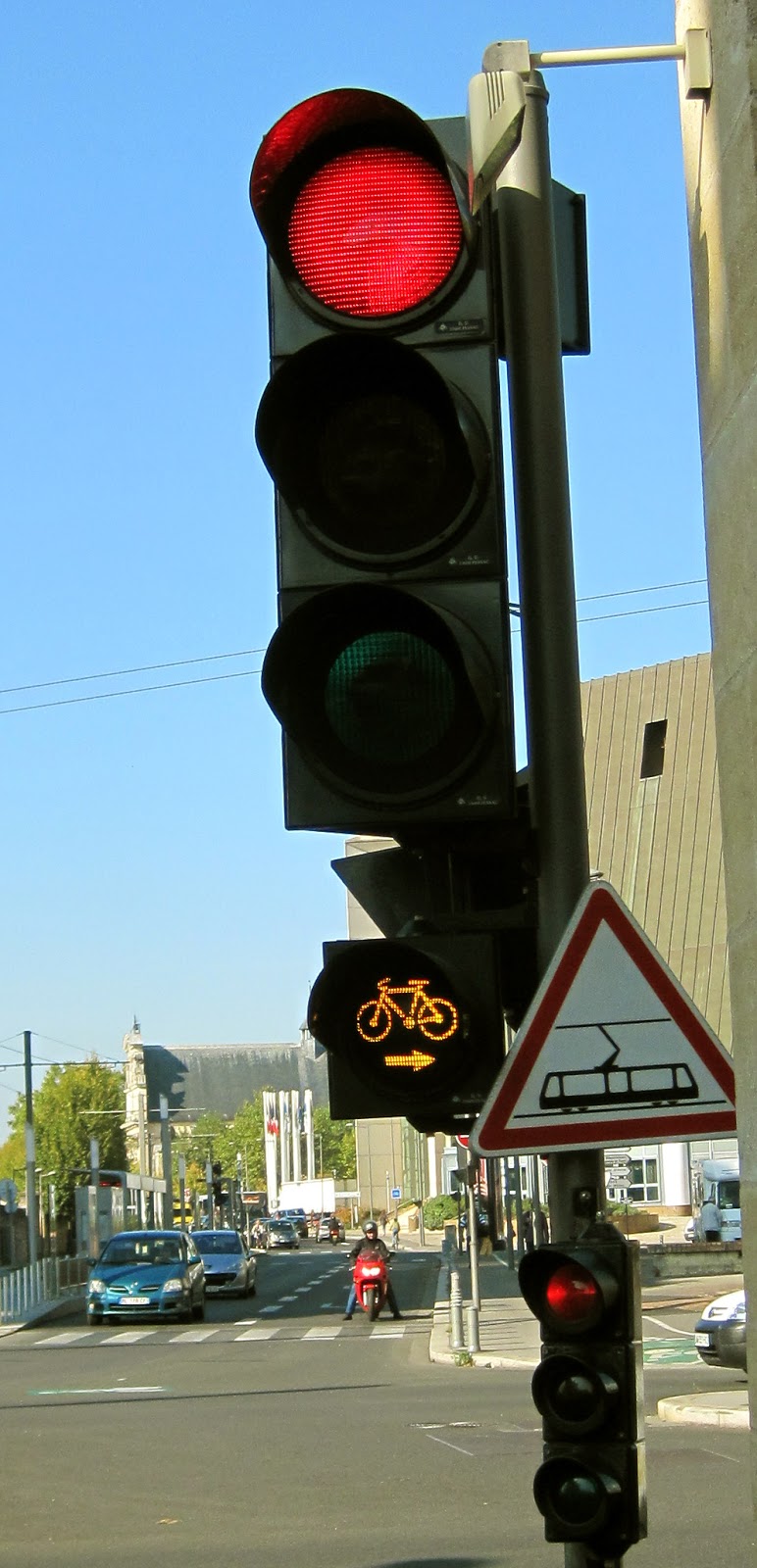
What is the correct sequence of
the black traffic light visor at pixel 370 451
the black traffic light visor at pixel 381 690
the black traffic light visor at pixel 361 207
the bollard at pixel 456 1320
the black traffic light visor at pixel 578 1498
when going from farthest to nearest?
1. the bollard at pixel 456 1320
2. the black traffic light visor at pixel 578 1498
3. the black traffic light visor at pixel 361 207
4. the black traffic light visor at pixel 370 451
5. the black traffic light visor at pixel 381 690

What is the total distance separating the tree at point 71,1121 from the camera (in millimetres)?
103188

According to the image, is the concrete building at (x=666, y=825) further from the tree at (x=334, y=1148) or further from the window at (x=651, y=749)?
the tree at (x=334, y=1148)

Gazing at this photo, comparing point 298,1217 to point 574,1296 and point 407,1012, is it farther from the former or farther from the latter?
point 407,1012

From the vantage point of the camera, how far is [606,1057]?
3812 millimetres

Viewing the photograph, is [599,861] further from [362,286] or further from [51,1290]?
[362,286]

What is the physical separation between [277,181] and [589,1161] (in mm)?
1847

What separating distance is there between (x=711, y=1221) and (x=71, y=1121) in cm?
6363

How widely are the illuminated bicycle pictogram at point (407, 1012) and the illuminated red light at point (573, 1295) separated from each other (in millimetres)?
655

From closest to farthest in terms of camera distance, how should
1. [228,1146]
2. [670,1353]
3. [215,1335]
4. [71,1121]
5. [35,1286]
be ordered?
1. [670,1353]
2. [215,1335]
3. [35,1286]
4. [71,1121]
5. [228,1146]

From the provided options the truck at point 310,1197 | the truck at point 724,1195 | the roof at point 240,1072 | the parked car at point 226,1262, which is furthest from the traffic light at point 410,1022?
the roof at point 240,1072

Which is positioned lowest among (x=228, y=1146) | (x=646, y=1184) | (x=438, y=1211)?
(x=438, y=1211)

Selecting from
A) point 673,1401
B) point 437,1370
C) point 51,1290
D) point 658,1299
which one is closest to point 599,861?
point 51,1290

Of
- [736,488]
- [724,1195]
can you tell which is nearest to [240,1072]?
[724,1195]

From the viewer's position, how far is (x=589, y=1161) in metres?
3.54
